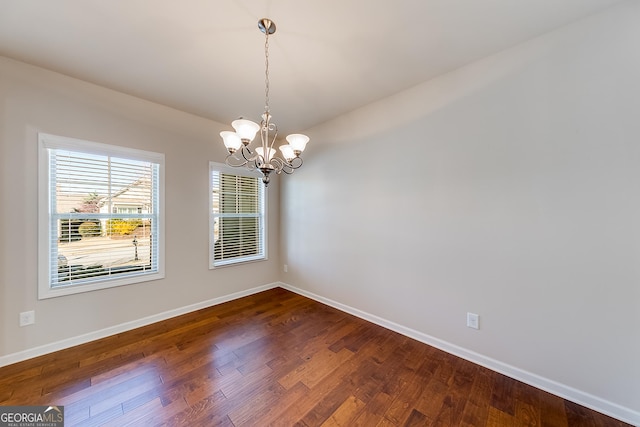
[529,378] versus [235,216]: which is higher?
[235,216]

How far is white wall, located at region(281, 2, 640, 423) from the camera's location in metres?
1.50

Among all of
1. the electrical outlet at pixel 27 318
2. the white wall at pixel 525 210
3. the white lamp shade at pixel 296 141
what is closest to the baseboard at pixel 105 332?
the electrical outlet at pixel 27 318

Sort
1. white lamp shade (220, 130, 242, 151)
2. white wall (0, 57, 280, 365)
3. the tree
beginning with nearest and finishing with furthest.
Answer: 1. white lamp shade (220, 130, 242, 151)
2. white wall (0, 57, 280, 365)
3. the tree

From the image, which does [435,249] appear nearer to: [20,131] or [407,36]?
[407,36]

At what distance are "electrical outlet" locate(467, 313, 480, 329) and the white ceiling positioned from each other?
232 centimetres

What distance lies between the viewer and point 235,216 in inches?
141

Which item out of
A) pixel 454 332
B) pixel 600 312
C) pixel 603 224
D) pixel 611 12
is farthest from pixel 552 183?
pixel 454 332

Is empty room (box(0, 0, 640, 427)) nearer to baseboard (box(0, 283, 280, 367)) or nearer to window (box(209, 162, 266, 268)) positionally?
baseboard (box(0, 283, 280, 367))

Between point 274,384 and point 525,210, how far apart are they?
2.42m

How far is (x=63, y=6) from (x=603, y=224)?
3898 mm

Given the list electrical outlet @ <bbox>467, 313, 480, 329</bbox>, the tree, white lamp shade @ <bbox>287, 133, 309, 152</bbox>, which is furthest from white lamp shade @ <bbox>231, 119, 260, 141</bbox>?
electrical outlet @ <bbox>467, 313, 480, 329</bbox>

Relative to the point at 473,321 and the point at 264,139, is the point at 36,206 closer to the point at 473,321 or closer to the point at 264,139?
the point at 264,139

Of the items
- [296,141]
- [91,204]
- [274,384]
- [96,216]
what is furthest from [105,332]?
[296,141]

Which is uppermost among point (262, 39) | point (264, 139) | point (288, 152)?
point (262, 39)
